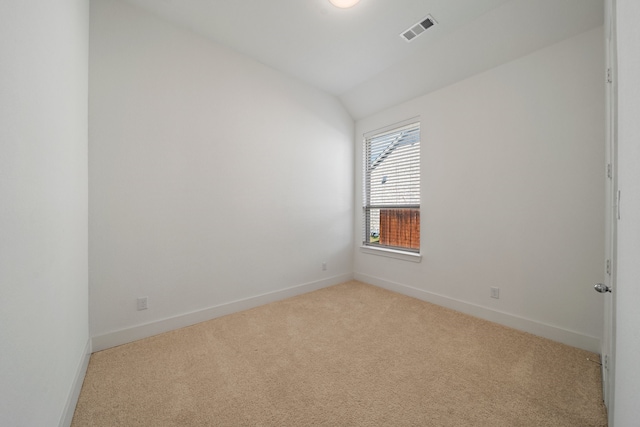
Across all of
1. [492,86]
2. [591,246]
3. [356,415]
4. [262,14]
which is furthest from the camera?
[492,86]

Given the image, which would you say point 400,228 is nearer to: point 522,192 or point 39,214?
point 522,192

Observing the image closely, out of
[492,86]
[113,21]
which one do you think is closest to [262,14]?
[113,21]

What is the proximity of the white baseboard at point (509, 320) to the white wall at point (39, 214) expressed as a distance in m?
3.15

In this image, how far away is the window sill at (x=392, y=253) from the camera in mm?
3167

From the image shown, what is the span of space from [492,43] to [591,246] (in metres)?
2.00

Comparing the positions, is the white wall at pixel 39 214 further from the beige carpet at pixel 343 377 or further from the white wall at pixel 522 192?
the white wall at pixel 522 192

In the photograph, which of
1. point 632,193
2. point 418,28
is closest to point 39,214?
point 632,193

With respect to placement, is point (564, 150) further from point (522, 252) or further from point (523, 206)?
point (522, 252)

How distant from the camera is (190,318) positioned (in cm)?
242

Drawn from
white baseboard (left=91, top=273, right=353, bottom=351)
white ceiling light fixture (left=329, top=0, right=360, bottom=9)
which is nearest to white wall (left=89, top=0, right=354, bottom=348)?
white baseboard (left=91, top=273, right=353, bottom=351)

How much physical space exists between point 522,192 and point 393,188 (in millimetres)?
1499

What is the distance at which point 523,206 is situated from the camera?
230 centimetres

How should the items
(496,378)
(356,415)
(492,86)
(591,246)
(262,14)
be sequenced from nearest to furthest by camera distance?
1. (356,415)
2. (496,378)
3. (591,246)
4. (262,14)
5. (492,86)

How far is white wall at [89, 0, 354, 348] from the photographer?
2023 mm
